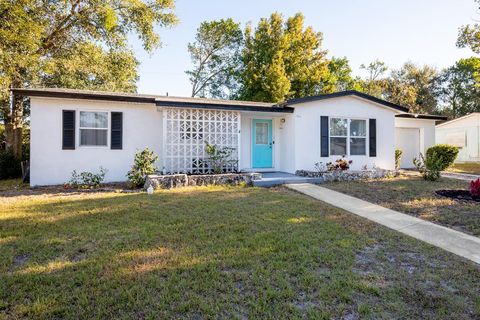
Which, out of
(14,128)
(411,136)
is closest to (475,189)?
(411,136)

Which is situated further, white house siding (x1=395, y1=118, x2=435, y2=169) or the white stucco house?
white house siding (x1=395, y1=118, x2=435, y2=169)

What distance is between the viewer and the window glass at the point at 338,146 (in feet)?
38.3

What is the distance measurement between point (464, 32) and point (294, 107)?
15.5 m

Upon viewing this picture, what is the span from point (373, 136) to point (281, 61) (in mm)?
14922

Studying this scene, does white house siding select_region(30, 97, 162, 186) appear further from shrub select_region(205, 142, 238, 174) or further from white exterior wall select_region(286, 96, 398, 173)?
white exterior wall select_region(286, 96, 398, 173)

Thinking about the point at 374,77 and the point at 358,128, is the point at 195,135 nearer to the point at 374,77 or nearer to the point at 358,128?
the point at 358,128

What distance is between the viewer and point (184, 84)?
29203 mm

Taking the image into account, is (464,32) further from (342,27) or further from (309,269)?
(309,269)

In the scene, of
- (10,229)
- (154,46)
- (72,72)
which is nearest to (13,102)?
(72,72)

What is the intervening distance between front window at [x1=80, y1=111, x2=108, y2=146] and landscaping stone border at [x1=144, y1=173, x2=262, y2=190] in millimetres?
2531

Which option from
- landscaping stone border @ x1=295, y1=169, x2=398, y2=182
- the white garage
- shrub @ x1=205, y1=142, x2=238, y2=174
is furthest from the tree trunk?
the white garage

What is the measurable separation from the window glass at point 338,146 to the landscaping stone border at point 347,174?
3.23 ft

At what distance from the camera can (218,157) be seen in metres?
10.2

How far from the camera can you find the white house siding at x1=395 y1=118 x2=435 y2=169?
15453 mm
